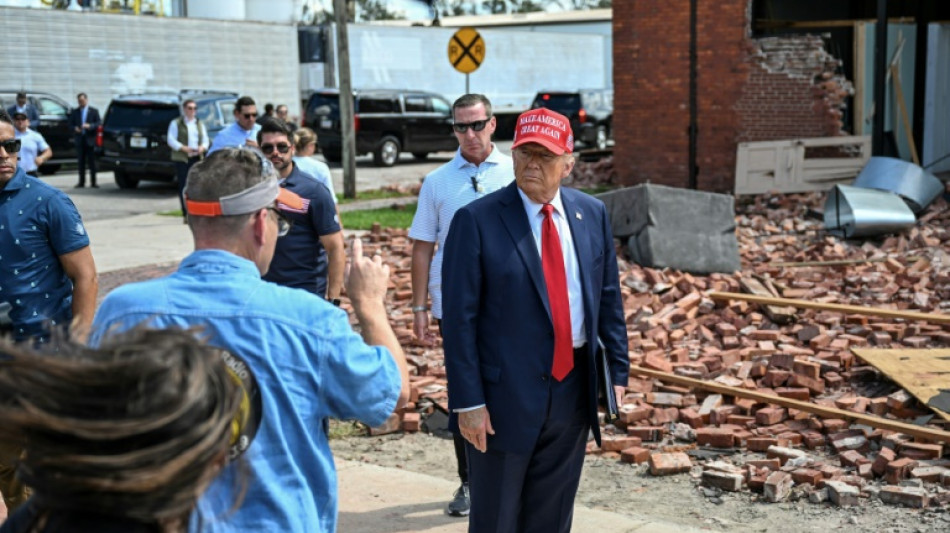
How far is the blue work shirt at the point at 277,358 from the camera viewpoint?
2605mm

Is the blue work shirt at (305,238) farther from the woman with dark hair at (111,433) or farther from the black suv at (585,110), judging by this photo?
the black suv at (585,110)

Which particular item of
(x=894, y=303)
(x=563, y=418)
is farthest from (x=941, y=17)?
(x=563, y=418)

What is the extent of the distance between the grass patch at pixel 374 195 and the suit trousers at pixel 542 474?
55.3 feet

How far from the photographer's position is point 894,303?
1034 cm

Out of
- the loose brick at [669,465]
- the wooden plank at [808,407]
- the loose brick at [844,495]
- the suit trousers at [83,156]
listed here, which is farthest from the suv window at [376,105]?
the loose brick at [844,495]

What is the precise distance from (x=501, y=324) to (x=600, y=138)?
31.2 metres

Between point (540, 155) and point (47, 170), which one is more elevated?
point (540, 155)

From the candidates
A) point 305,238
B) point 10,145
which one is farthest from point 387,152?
point 10,145

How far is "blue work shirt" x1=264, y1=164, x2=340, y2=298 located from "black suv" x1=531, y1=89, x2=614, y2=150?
26.4 meters

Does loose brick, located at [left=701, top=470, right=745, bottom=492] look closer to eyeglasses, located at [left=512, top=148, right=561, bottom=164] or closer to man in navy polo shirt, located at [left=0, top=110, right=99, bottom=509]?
eyeglasses, located at [left=512, top=148, right=561, bottom=164]

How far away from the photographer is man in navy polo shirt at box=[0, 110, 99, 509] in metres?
4.73

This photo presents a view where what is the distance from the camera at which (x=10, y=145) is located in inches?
194

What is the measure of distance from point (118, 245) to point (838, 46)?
1232 cm

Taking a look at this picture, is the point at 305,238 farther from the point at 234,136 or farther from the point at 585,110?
the point at 585,110
